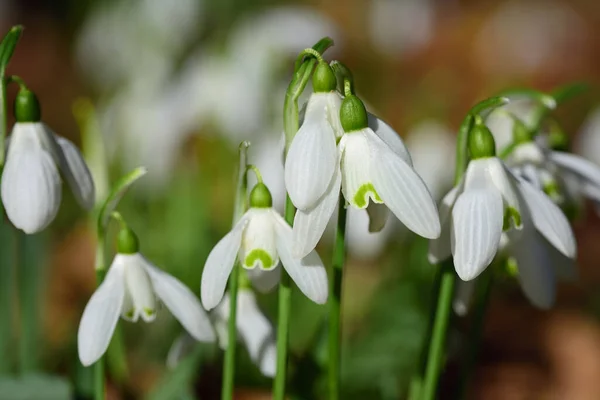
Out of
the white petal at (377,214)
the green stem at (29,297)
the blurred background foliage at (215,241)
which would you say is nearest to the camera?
the white petal at (377,214)

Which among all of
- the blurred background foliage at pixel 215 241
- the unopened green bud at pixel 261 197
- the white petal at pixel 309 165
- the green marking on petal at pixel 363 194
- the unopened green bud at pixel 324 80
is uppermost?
the unopened green bud at pixel 324 80

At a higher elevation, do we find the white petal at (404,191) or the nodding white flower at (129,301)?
the white petal at (404,191)

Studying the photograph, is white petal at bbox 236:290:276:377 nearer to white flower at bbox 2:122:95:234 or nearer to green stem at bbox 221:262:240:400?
green stem at bbox 221:262:240:400

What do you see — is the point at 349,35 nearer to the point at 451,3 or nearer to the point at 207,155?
the point at 451,3

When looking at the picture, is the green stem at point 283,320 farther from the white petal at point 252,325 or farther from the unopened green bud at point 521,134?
the unopened green bud at point 521,134

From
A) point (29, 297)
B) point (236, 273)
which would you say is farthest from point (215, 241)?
point (236, 273)

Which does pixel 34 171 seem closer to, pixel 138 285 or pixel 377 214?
pixel 138 285

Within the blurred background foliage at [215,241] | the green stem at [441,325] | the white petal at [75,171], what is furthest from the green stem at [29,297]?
the green stem at [441,325]
